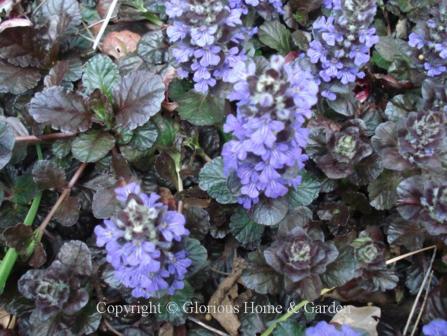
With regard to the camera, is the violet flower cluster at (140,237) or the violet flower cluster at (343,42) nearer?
the violet flower cluster at (140,237)

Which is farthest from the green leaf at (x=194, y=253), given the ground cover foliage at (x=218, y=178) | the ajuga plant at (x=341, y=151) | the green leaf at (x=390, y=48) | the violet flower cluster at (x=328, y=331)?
the green leaf at (x=390, y=48)

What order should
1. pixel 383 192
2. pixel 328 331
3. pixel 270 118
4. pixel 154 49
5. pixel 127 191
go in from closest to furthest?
1. pixel 270 118
2. pixel 127 191
3. pixel 328 331
4. pixel 383 192
5. pixel 154 49

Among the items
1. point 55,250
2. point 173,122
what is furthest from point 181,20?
point 55,250

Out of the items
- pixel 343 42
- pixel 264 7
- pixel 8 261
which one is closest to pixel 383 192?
pixel 343 42

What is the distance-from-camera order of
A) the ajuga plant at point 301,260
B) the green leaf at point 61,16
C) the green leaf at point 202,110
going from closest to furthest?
the ajuga plant at point 301,260 → the green leaf at point 202,110 → the green leaf at point 61,16

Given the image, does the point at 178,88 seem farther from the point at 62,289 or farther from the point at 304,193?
the point at 62,289

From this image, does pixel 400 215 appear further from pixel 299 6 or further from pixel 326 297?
pixel 299 6

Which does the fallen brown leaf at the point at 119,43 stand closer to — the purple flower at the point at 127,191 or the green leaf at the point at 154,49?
the green leaf at the point at 154,49
